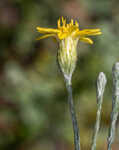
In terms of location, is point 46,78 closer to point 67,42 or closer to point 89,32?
point 67,42

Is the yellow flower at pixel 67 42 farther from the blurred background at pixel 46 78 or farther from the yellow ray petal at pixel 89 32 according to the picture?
the blurred background at pixel 46 78

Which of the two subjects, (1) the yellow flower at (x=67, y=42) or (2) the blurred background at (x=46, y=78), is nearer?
(1) the yellow flower at (x=67, y=42)

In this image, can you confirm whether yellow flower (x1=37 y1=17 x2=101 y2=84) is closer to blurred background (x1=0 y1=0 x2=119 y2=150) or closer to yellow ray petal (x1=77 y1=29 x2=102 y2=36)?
yellow ray petal (x1=77 y1=29 x2=102 y2=36)

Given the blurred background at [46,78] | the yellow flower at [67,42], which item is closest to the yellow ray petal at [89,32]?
the yellow flower at [67,42]

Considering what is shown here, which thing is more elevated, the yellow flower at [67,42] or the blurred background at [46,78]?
the yellow flower at [67,42]

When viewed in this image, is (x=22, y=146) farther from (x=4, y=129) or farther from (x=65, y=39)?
(x=65, y=39)

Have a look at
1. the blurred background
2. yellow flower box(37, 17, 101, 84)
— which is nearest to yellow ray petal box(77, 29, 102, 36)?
yellow flower box(37, 17, 101, 84)

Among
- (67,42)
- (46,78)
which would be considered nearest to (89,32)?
(67,42)

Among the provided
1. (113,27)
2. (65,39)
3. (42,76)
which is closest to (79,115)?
(42,76)

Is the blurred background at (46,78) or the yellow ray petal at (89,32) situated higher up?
the yellow ray petal at (89,32)
